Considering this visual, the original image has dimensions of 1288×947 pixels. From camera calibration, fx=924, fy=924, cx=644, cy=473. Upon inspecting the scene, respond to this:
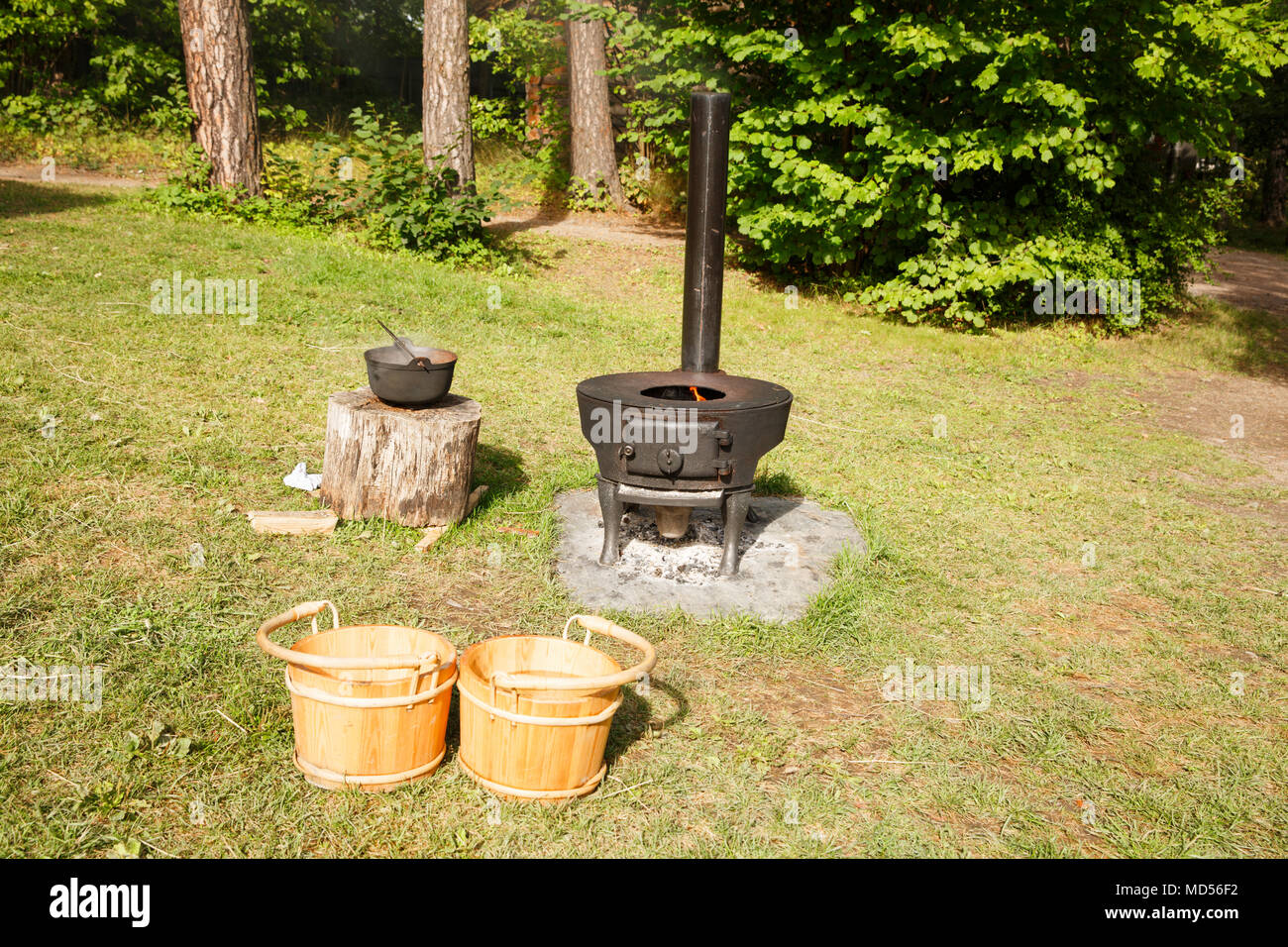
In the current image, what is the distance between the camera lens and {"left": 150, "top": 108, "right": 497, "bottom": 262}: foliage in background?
11.2 metres

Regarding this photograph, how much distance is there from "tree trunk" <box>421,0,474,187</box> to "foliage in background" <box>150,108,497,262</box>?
0.36m

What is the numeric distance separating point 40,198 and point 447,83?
5.28 m

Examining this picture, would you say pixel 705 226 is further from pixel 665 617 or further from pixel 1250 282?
pixel 1250 282

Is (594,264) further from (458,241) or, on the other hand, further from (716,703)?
(716,703)

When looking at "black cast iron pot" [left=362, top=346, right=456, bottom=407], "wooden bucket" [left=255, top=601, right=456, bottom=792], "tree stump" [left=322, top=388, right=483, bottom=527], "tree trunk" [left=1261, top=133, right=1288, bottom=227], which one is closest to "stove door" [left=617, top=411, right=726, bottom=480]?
"tree stump" [left=322, top=388, right=483, bottom=527]

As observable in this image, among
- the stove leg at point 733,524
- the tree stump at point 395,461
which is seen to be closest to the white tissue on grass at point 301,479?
the tree stump at point 395,461

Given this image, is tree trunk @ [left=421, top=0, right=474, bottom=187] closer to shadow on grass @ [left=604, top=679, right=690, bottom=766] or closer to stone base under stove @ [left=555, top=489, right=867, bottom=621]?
stone base under stove @ [left=555, top=489, right=867, bottom=621]

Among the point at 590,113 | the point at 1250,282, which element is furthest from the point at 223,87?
the point at 1250,282

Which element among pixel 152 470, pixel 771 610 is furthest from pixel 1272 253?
pixel 152 470

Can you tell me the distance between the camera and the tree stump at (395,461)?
4.85 meters

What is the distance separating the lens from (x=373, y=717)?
9.65ft
